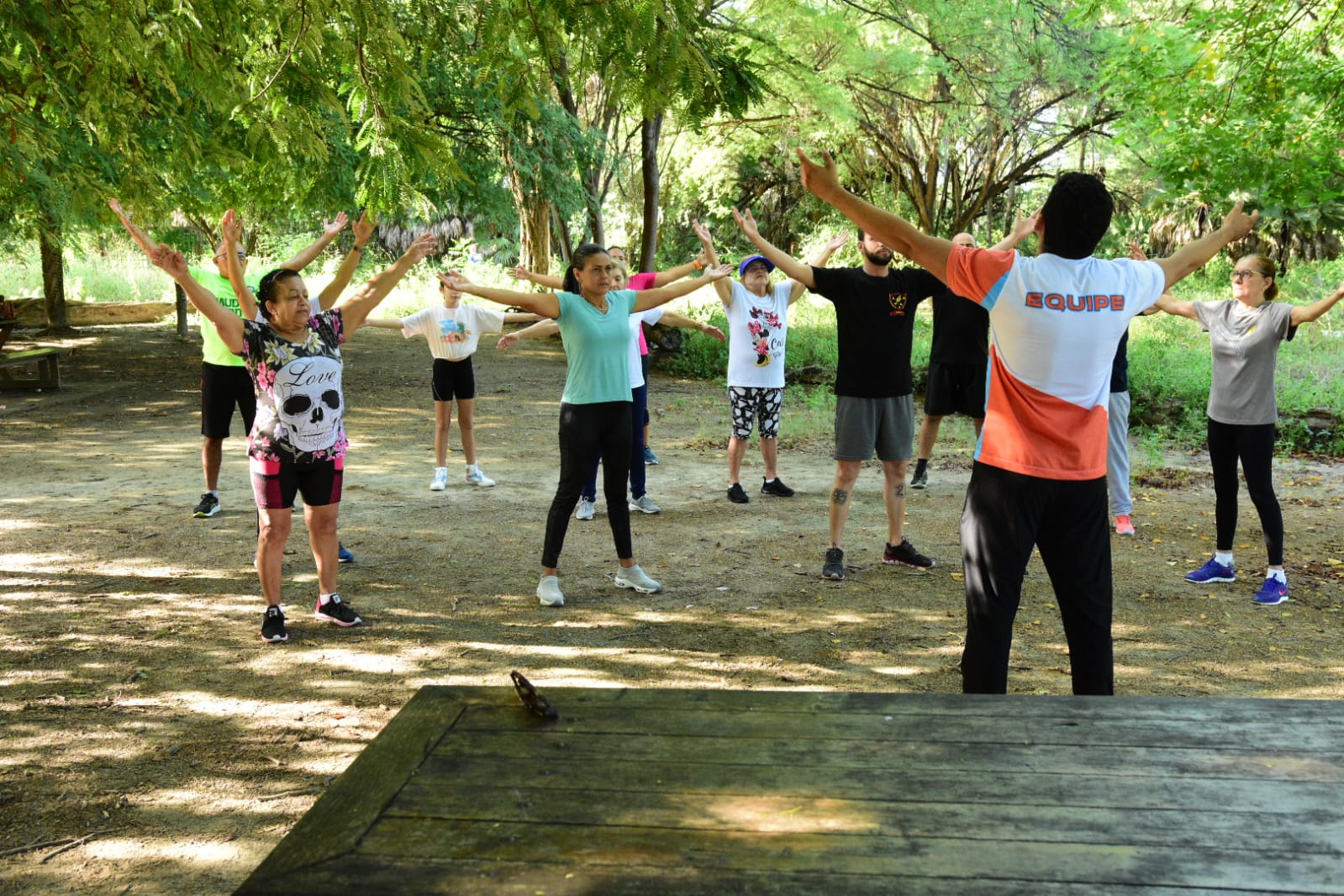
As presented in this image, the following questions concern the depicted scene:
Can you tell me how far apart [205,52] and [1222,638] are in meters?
5.64

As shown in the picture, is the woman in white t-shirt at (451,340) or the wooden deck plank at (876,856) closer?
the wooden deck plank at (876,856)

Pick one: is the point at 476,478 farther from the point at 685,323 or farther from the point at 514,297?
the point at 514,297

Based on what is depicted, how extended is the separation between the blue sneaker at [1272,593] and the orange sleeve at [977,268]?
3.79m

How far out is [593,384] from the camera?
5781mm

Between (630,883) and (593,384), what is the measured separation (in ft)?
13.6

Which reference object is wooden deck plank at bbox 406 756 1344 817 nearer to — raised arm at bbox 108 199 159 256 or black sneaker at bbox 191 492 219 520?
raised arm at bbox 108 199 159 256

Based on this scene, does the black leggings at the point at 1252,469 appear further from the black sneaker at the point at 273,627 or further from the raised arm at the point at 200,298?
the raised arm at the point at 200,298

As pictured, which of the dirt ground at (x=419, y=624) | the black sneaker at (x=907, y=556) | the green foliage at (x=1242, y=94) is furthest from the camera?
the green foliage at (x=1242, y=94)

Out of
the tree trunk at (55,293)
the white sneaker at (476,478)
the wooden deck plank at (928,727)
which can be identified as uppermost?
the tree trunk at (55,293)

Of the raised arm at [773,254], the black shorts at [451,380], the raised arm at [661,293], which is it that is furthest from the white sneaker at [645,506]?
the raised arm at [773,254]

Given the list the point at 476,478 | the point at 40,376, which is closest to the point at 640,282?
the point at 476,478

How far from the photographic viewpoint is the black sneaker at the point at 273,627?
535 cm

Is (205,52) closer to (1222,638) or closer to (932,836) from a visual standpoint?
(932,836)

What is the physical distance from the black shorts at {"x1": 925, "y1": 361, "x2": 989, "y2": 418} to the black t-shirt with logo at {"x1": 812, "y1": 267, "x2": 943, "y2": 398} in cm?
174
